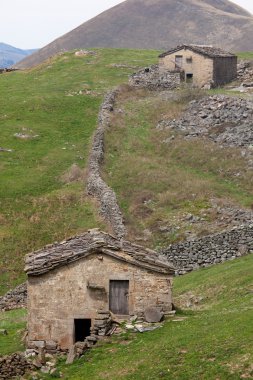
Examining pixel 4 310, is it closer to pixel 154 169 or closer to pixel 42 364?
pixel 42 364

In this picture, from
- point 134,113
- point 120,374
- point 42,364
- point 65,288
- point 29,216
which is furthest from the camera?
point 134,113

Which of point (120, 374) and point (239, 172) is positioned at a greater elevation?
point (239, 172)

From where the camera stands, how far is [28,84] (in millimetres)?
79688

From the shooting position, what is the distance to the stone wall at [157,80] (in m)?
74.9

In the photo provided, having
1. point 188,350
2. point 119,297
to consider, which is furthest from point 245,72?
point 188,350

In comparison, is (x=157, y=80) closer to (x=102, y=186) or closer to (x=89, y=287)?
(x=102, y=186)

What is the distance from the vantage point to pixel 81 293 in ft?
90.2

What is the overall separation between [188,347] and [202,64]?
54256 millimetres

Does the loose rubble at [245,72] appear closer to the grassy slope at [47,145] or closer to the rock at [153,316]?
the grassy slope at [47,145]

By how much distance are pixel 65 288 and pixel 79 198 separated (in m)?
22.4

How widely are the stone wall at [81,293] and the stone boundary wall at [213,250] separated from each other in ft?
40.7

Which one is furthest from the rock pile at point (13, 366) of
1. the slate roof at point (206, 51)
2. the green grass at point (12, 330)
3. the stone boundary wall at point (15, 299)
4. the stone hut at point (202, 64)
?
the slate roof at point (206, 51)

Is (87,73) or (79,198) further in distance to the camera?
(87,73)

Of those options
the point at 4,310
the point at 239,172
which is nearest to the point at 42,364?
the point at 4,310
